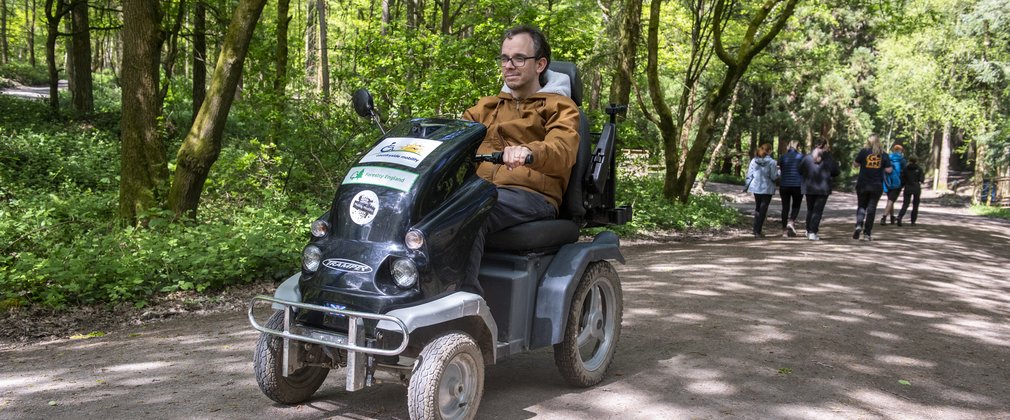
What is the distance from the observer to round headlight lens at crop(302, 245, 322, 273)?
378 cm

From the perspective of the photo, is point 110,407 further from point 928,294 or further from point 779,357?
point 928,294

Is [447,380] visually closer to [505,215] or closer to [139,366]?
[505,215]

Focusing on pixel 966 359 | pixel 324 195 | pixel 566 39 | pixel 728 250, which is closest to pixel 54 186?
pixel 324 195

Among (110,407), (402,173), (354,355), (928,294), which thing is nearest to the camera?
(354,355)

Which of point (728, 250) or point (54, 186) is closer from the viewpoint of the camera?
point (728, 250)

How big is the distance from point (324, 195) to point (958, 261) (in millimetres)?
9627

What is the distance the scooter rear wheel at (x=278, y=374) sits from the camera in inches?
155

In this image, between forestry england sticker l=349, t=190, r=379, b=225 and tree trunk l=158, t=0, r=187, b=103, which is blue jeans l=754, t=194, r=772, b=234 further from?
forestry england sticker l=349, t=190, r=379, b=225

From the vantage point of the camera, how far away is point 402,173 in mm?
3756

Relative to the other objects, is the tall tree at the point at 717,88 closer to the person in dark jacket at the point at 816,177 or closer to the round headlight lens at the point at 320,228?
the person in dark jacket at the point at 816,177

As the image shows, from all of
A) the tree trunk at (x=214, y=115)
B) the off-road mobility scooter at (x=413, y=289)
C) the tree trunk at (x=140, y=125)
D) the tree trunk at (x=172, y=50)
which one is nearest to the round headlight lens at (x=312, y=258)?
the off-road mobility scooter at (x=413, y=289)

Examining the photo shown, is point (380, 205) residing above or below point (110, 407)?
above

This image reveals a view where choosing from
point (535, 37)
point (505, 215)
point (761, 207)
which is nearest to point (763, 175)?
point (761, 207)

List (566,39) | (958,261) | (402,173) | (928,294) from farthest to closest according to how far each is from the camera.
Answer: (566,39), (958,261), (928,294), (402,173)
